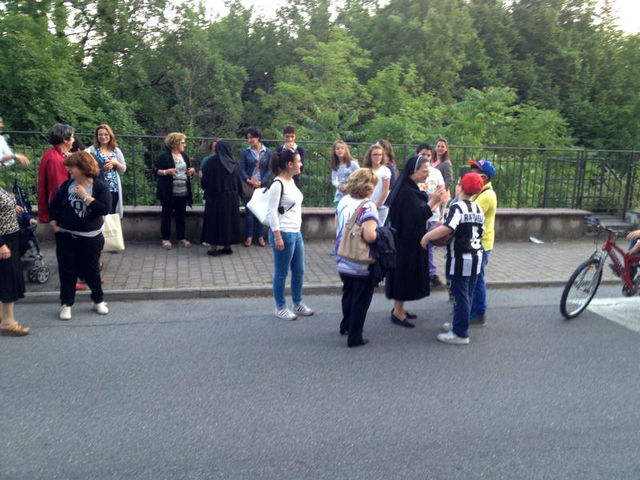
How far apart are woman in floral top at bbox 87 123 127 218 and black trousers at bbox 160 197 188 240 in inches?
46.9

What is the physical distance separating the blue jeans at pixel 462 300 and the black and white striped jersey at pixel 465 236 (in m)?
0.10

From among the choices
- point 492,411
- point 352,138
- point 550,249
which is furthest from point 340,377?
point 352,138

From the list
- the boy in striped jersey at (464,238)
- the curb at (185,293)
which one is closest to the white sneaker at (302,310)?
the curb at (185,293)

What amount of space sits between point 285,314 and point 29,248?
130 inches

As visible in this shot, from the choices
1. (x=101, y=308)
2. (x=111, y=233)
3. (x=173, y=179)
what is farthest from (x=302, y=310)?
(x=173, y=179)

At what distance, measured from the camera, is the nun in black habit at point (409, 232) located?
228 inches

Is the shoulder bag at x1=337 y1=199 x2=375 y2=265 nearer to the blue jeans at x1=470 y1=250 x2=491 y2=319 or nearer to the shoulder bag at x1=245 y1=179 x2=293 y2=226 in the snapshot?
the shoulder bag at x1=245 y1=179 x2=293 y2=226

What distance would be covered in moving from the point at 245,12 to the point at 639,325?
41.3 m

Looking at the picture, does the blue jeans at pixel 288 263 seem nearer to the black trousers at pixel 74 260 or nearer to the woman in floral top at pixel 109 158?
the black trousers at pixel 74 260

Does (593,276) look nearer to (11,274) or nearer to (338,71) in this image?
(11,274)

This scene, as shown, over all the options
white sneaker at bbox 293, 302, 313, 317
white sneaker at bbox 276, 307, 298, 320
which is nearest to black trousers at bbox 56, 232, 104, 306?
white sneaker at bbox 276, 307, 298, 320

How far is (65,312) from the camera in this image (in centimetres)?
599

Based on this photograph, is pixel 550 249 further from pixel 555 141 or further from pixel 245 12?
pixel 245 12

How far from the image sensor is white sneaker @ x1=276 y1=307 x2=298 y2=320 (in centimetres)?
619
